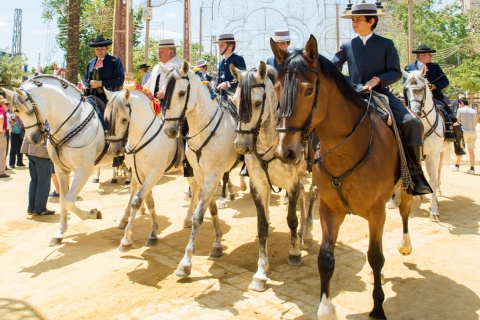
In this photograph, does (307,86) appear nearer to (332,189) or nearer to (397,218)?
(332,189)

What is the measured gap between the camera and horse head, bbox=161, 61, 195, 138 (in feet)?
19.5

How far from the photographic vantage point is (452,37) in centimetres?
5512

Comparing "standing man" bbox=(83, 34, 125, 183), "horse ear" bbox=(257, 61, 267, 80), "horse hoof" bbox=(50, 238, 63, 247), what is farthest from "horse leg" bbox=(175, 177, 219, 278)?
"standing man" bbox=(83, 34, 125, 183)

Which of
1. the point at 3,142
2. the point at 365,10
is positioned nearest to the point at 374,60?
the point at 365,10

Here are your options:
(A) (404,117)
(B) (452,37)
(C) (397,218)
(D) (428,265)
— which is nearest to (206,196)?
(A) (404,117)

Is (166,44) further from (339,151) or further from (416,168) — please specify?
(416,168)

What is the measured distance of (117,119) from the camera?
6973 mm

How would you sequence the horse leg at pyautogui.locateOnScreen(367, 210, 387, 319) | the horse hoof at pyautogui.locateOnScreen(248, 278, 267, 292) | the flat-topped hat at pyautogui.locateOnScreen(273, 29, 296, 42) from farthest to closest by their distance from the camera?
the flat-topped hat at pyautogui.locateOnScreen(273, 29, 296, 42) < the horse hoof at pyautogui.locateOnScreen(248, 278, 267, 292) < the horse leg at pyautogui.locateOnScreen(367, 210, 387, 319)

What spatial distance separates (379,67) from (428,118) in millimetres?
4345

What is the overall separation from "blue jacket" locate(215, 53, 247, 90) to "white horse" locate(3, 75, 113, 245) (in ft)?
7.88

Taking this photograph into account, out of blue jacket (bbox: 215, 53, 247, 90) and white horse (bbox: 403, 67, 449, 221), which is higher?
blue jacket (bbox: 215, 53, 247, 90)

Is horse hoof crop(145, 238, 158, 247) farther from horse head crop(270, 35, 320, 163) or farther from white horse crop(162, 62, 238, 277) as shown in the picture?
horse head crop(270, 35, 320, 163)

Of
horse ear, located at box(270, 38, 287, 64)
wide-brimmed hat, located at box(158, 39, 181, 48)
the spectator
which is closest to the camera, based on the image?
horse ear, located at box(270, 38, 287, 64)

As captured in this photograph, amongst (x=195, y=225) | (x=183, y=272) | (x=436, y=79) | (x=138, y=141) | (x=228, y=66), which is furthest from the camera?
(x=436, y=79)
